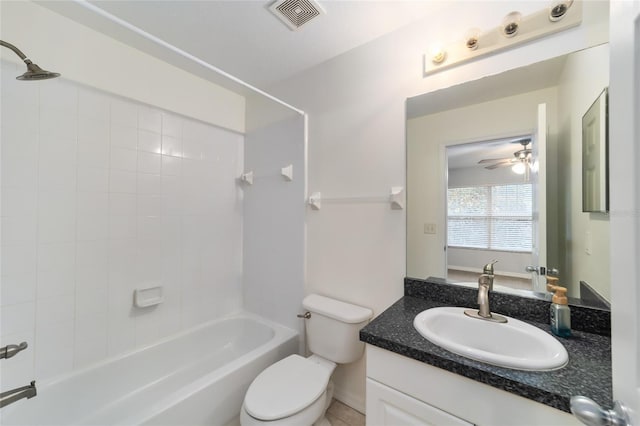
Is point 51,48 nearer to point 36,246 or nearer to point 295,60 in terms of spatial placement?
point 36,246

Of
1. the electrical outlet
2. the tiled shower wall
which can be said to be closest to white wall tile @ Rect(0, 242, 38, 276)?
the tiled shower wall

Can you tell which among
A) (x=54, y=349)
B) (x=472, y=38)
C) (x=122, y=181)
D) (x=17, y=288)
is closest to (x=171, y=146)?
(x=122, y=181)

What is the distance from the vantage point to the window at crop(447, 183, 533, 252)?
1127 millimetres

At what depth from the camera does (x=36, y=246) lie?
134 centimetres

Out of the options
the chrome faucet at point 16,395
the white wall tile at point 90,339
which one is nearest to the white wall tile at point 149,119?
the white wall tile at point 90,339

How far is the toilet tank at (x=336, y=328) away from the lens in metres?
1.47

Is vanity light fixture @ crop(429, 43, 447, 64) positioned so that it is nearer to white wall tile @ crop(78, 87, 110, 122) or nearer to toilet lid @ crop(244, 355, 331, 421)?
toilet lid @ crop(244, 355, 331, 421)

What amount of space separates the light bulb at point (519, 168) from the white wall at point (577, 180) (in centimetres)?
12

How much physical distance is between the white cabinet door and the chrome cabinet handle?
440mm

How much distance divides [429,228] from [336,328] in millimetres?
802

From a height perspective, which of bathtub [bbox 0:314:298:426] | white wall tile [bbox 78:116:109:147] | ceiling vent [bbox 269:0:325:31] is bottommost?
bathtub [bbox 0:314:298:426]

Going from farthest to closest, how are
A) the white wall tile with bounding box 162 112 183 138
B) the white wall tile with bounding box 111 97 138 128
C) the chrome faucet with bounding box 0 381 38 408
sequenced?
the white wall tile with bounding box 162 112 183 138 < the white wall tile with bounding box 111 97 138 128 < the chrome faucet with bounding box 0 381 38 408

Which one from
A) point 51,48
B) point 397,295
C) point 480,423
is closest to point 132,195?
point 51,48

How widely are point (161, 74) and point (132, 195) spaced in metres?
0.90
